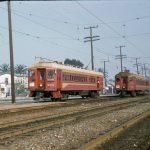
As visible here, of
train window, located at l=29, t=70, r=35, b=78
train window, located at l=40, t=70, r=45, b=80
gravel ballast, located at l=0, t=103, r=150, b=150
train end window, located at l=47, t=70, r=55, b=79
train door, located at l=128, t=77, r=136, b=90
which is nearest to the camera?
gravel ballast, located at l=0, t=103, r=150, b=150

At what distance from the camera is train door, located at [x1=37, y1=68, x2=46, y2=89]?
116 feet

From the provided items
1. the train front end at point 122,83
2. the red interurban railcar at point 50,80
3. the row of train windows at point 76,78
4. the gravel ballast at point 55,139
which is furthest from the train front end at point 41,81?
the train front end at point 122,83

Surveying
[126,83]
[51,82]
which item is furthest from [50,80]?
[126,83]

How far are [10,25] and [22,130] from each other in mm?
23116

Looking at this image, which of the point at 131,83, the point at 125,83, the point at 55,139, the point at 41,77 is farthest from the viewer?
the point at 131,83

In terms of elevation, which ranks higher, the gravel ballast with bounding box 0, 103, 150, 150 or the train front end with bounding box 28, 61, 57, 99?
the train front end with bounding box 28, 61, 57, 99

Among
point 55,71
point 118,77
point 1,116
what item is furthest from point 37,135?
point 118,77

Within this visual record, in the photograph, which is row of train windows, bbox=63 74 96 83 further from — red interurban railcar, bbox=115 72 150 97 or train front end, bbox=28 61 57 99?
red interurban railcar, bbox=115 72 150 97

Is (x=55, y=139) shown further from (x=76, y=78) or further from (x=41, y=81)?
(x=76, y=78)

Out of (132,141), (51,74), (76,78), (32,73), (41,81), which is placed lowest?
(132,141)

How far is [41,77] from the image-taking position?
35.9m

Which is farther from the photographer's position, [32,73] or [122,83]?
[122,83]

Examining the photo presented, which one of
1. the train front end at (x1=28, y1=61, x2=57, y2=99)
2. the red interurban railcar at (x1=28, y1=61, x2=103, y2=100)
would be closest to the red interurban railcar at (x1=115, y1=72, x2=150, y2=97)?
the red interurban railcar at (x1=28, y1=61, x2=103, y2=100)

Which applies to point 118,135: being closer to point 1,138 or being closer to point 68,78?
point 1,138
